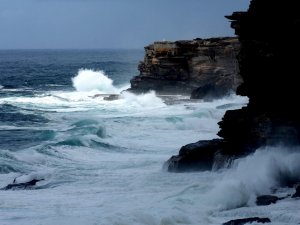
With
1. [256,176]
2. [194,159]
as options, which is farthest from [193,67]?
[256,176]

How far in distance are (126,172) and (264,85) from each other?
651 cm

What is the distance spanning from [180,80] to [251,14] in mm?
29968

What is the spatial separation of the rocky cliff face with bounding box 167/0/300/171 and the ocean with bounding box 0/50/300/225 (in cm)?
80

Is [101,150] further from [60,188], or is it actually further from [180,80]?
[180,80]

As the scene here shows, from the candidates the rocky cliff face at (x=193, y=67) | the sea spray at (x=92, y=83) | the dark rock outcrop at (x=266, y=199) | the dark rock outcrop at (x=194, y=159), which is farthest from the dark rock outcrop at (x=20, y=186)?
the sea spray at (x=92, y=83)

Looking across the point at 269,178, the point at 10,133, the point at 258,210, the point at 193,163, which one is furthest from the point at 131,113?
the point at 258,210

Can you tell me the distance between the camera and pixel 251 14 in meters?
24.8

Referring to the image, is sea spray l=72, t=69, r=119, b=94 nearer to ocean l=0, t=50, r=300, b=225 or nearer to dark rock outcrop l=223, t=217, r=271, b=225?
ocean l=0, t=50, r=300, b=225

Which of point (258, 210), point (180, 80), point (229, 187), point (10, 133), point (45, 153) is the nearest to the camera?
point (258, 210)

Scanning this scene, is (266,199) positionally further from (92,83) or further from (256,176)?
(92,83)

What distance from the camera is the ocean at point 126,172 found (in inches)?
746

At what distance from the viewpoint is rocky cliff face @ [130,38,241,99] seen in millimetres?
51781

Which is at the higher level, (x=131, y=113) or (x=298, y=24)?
(x=298, y=24)

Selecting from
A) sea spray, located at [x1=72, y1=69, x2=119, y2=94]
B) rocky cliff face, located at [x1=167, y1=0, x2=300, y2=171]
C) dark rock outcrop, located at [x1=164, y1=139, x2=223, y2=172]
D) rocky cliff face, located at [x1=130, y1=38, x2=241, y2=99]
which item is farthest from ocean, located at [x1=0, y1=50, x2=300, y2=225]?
sea spray, located at [x1=72, y1=69, x2=119, y2=94]
